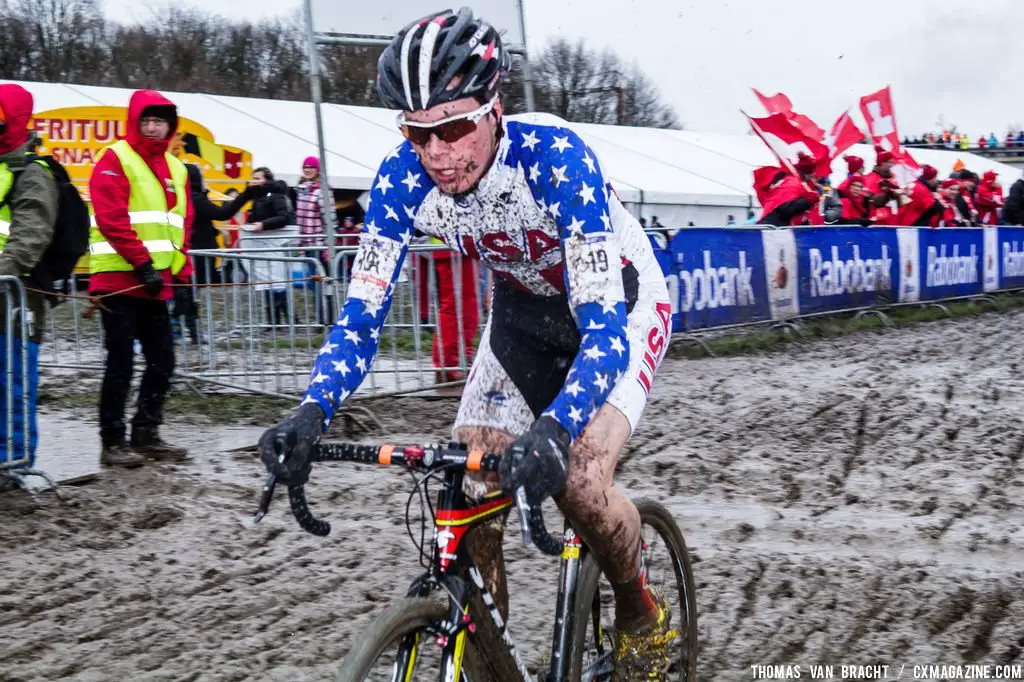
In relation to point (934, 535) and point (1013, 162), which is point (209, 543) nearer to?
point (934, 535)

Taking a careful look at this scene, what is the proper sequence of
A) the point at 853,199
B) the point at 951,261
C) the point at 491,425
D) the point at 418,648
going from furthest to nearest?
the point at 951,261 → the point at 853,199 → the point at 491,425 → the point at 418,648

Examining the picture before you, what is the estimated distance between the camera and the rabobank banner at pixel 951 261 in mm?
16764

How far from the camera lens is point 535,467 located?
2.52 metres

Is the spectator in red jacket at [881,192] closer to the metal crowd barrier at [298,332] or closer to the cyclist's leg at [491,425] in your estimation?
the metal crowd barrier at [298,332]

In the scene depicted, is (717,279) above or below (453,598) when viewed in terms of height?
above

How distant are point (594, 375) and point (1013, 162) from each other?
68.2m

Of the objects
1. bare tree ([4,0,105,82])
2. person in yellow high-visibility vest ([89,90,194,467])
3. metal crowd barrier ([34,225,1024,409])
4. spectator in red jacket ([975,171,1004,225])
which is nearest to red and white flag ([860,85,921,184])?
spectator in red jacket ([975,171,1004,225])

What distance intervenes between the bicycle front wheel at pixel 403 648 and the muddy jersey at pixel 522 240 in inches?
22.1

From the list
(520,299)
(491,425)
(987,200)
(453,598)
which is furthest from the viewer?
(987,200)

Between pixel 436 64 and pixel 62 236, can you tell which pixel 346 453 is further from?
pixel 62 236

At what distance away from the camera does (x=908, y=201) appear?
17.8 metres

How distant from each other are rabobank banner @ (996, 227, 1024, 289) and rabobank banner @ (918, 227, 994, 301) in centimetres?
92

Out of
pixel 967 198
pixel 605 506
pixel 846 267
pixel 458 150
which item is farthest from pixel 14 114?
pixel 967 198

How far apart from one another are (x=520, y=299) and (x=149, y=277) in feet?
14.1
